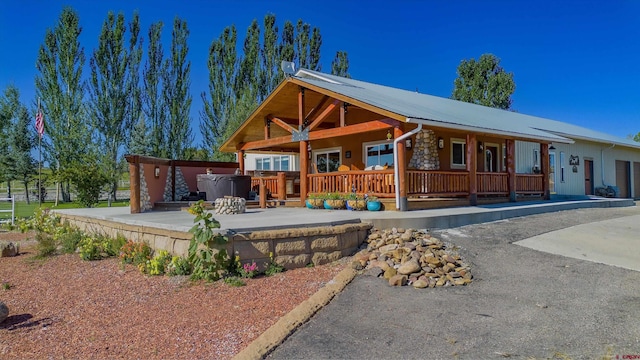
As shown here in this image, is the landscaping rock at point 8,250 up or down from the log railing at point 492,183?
down

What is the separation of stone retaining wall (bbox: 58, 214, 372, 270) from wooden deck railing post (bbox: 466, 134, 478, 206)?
5451mm

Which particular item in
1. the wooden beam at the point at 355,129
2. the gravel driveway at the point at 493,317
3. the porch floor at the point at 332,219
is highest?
the wooden beam at the point at 355,129

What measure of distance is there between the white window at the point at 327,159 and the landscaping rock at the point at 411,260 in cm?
902

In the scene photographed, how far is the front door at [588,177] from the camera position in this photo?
18750mm

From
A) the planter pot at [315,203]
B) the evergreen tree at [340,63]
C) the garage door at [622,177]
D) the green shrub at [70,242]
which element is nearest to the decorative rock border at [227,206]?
the planter pot at [315,203]

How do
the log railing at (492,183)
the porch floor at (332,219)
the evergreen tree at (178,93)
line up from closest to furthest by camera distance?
1. the porch floor at (332,219)
2. the log railing at (492,183)
3. the evergreen tree at (178,93)

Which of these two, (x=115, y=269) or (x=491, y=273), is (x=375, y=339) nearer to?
(x=491, y=273)

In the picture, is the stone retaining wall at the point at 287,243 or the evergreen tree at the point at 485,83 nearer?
the stone retaining wall at the point at 287,243

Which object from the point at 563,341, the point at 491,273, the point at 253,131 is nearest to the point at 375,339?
the point at 563,341

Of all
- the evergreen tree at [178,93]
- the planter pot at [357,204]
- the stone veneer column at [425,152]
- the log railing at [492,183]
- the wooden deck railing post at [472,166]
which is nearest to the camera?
the planter pot at [357,204]

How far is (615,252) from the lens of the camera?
22.9 ft

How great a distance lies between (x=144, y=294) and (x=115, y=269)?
181 cm

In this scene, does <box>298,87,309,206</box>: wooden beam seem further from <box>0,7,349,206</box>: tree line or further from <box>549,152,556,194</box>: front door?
<box>0,7,349,206</box>: tree line

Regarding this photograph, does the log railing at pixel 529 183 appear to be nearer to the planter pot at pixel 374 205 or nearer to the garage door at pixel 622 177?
the planter pot at pixel 374 205
